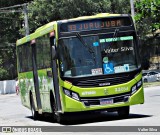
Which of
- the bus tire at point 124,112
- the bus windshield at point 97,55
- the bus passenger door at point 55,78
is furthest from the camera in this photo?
the bus tire at point 124,112

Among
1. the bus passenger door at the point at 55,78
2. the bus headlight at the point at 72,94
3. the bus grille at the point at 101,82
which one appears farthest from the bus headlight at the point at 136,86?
the bus passenger door at the point at 55,78

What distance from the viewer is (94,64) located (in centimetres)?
1714

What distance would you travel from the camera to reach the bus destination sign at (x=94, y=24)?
17.5m

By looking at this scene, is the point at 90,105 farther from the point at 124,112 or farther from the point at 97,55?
the point at 124,112

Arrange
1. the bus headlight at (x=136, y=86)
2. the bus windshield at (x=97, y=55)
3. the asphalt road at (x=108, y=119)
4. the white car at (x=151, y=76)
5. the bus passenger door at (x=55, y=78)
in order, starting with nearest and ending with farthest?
the asphalt road at (x=108, y=119) → the bus windshield at (x=97, y=55) → the bus headlight at (x=136, y=86) → the bus passenger door at (x=55, y=78) → the white car at (x=151, y=76)

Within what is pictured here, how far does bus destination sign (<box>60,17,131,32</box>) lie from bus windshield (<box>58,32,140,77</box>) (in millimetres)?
302

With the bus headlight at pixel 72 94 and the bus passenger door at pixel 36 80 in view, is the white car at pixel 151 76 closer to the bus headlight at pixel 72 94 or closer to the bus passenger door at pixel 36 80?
the bus passenger door at pixel 36 80

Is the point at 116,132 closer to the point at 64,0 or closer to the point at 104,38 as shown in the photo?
the point at 104,38

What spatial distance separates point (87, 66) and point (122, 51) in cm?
120

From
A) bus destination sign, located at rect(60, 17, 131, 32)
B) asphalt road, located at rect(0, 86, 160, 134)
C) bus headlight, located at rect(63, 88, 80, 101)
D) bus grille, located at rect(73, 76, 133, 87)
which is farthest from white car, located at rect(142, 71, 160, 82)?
bus headlight, located at rect(63, 88, 80, 101)

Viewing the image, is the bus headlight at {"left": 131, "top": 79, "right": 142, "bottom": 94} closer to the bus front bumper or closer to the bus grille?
the bus front bumper

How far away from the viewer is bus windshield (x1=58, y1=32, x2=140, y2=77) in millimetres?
17094

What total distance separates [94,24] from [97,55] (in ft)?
3.41

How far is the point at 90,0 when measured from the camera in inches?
2409
